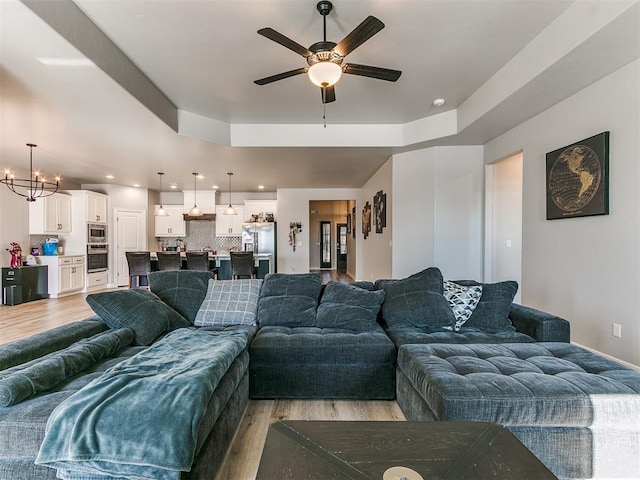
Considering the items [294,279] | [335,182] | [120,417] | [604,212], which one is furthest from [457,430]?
[335,182]

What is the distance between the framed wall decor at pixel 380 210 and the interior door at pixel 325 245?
6.85 m

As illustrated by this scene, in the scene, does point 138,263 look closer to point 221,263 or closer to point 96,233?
point 221,263

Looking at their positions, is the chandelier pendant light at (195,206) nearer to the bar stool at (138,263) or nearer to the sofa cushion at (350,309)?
the bar stool at (138,263)

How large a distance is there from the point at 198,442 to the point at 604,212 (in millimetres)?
3553

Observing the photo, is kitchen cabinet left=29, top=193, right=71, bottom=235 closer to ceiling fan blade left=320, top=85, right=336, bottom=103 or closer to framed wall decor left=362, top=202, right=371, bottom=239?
framed wall decor left=362, top=202, right=371, bottom=239

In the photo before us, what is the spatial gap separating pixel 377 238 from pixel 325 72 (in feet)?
15.8

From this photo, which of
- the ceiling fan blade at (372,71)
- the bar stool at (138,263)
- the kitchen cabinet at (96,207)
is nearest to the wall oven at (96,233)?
the kitchen cabinet at (96,207)

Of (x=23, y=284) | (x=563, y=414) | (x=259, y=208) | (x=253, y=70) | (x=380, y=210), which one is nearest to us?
(x=563, y=414)

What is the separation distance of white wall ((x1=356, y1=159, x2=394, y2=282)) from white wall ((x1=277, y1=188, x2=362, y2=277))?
0.57 m

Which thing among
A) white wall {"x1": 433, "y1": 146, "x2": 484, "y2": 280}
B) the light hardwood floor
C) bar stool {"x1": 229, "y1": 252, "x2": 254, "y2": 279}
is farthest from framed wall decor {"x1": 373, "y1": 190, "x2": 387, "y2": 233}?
the light hardwood floor

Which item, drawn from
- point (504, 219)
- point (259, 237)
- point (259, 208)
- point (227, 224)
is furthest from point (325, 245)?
point (504, 219)

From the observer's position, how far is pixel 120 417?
125cm

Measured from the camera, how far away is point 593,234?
308cm

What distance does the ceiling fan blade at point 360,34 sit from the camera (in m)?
2.10
